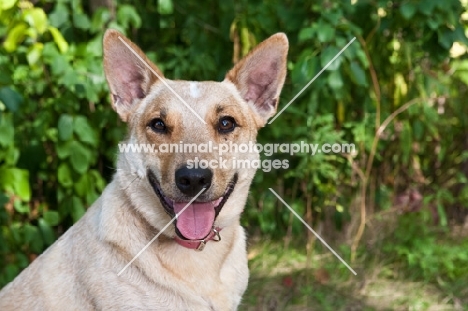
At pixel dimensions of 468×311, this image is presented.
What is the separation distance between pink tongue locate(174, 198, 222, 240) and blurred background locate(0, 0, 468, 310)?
3.96 feet

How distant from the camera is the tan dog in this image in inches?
102

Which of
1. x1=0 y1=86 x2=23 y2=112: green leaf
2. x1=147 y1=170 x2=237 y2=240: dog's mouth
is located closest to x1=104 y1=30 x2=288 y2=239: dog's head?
x1=147 y1=170 x2=237 y2=240: dog's mouth

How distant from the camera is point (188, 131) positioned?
280cm

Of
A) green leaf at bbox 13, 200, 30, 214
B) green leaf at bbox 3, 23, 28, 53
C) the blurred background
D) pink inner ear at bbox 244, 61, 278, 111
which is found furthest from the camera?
green leaf at bbox 13, 200, 30, 214

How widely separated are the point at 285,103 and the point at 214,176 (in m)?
1.97

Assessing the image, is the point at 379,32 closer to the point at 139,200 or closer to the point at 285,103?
the point at 285,103

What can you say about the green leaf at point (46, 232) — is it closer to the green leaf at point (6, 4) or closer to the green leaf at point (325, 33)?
the green leaf at point (6, 4)

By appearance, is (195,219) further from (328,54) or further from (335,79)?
(335,79)

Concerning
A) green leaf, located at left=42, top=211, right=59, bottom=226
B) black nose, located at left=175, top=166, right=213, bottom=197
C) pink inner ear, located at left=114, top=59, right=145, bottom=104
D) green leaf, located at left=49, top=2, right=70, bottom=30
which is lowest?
green leaf, located at left=42, top=211, right=59, bottom=226

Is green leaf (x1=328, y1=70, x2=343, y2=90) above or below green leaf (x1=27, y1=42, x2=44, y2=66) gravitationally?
below

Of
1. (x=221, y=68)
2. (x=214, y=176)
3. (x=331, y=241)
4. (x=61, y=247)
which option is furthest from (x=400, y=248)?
(x=61, y=247)

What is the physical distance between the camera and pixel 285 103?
14.7 feet

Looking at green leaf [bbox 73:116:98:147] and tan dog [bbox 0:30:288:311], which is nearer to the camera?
tan dog [bbox 0:30:288:311]

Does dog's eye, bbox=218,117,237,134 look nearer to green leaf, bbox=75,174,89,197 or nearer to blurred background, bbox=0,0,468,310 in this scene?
blurred background, bbox=0,0,468,310
